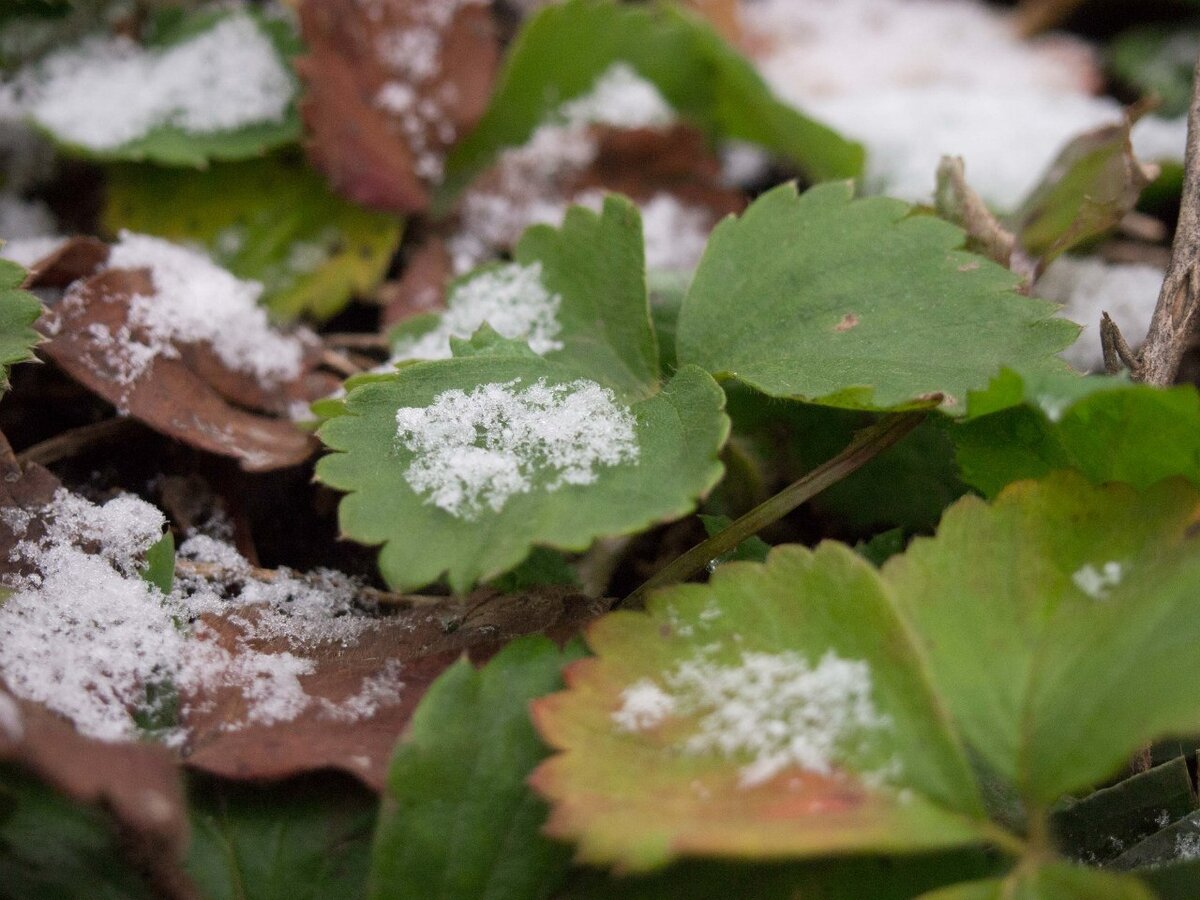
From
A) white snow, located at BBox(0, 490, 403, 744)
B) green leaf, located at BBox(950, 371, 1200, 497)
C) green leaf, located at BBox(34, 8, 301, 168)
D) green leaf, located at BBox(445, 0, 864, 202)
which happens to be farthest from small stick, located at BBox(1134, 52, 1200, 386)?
green leaf, located at BBox(34, 8, 301, 168)

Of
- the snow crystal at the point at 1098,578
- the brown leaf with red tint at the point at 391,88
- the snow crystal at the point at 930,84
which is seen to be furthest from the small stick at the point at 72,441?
the snow crystal at the point at 930,84

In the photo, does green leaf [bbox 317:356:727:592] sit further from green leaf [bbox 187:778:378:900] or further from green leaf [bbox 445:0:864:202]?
green leaf [bbox 445:0:864:202]

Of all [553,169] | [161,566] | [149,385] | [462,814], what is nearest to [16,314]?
[149,385]

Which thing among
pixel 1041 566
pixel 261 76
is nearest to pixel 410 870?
pixel 1041 566

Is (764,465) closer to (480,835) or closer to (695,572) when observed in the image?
(695,572)

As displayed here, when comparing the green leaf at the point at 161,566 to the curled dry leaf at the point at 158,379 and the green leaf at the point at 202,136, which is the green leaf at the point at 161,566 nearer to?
the curled dry leaf at the point at 158,379

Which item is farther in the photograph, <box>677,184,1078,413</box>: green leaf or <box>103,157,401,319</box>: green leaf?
<box>103,157,401,319</box>: green leaf

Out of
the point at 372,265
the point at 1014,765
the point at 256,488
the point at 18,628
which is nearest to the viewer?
the point at 1014,765
